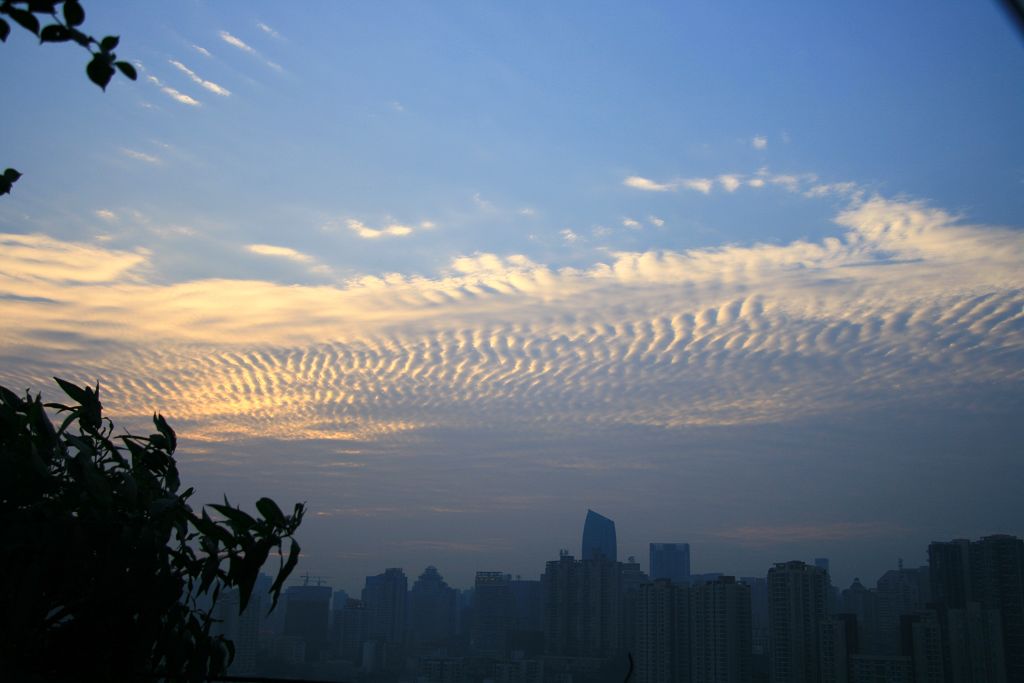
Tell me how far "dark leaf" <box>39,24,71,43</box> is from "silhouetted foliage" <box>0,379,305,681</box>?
1053mm

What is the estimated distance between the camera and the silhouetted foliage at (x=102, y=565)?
2.04 metres

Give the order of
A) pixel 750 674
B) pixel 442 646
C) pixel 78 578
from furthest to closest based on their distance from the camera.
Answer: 1. pixel 750 674
2. pixel 442 646
3. pixel 78 578

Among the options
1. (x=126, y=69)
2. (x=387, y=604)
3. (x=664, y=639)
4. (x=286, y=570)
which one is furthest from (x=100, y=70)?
(x=664, y=639)

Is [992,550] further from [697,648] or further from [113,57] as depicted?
[113,57]

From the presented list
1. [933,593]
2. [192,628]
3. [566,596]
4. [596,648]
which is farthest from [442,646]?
[192,628]

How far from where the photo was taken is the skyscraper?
138 feet

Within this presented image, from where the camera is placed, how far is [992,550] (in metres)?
23.8

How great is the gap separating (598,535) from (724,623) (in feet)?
52.2

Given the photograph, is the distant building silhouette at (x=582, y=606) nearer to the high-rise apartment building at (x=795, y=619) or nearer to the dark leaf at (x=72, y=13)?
the high-rise apartment building at (x=795, y=619)

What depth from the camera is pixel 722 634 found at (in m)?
24.4

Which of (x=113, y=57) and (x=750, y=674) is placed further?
(x=750, y=674)

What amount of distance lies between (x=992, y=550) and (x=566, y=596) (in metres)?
12.4

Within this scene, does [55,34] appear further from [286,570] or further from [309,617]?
[309,617]

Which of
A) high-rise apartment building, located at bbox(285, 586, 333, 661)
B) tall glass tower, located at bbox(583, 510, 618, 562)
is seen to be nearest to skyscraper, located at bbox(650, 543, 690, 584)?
tall glass tower, located at bbox(583, 510, 618, 562)
